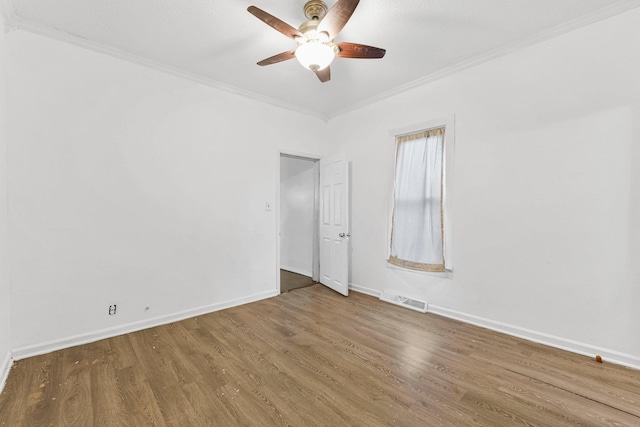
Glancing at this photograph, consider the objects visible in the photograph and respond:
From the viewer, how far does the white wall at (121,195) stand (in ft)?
7.86

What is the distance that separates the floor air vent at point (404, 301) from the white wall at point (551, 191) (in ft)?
0.41

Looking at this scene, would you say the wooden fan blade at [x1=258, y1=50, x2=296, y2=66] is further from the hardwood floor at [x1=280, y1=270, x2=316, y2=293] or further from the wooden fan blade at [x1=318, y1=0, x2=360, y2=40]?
the hardwood floor at [x1=280, y1=270, x2=316, y2=293]

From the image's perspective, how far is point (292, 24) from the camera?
2434 millimetres

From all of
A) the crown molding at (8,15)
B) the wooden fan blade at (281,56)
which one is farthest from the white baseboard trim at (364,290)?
the crown molding at (8,15)

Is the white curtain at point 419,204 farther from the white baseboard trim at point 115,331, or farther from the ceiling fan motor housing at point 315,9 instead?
the white baseboard trim at point 115,331

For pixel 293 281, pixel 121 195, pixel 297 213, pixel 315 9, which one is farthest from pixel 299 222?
pixel 315 9

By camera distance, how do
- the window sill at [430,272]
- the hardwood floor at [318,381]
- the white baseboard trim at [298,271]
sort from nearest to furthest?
the hardwood floor at [318,381]
the window sill at [430,272]
the white baseboard trim at [298,271]

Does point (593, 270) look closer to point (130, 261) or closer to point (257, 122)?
point (257, 122)

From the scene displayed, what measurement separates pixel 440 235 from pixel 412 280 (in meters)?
0.71

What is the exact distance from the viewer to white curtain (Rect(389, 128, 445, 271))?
334cm

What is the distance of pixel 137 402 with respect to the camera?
1.81 meters

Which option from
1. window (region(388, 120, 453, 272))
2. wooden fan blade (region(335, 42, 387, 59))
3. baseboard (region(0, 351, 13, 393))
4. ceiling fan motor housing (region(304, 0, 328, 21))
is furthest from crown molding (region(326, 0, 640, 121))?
baseboard (region(0, 351, 13, 393))

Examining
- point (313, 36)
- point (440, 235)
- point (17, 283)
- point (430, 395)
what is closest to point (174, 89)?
point (313, 36)

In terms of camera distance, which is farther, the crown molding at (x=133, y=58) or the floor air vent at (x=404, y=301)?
the floor air vent at (x=404, y=301)
